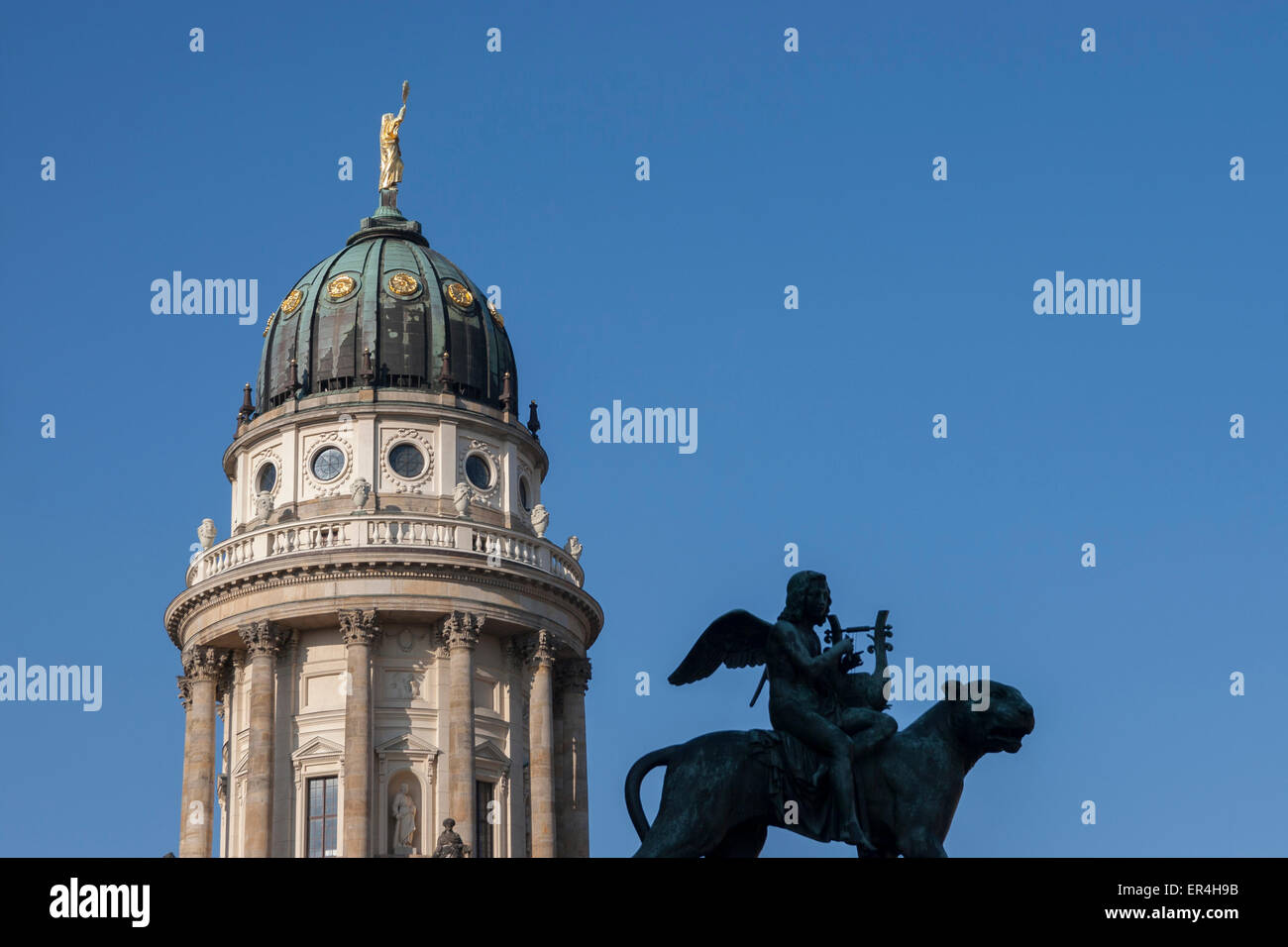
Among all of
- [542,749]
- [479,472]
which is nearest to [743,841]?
[542,749]

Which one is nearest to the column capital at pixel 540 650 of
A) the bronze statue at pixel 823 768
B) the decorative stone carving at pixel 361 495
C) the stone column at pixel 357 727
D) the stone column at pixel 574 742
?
the stone column at pixel 574 742

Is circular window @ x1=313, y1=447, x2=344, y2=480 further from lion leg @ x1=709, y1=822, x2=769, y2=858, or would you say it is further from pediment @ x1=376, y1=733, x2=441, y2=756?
lion leg @ x1=709, y1=822, x2=769, y2=858

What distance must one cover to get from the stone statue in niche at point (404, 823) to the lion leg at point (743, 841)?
4269 centimetres

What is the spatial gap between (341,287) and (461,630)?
545 inches

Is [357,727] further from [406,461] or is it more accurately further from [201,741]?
[406,461]

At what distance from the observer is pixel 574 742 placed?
75750 mm

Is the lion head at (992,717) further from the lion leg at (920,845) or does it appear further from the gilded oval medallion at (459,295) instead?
the gilded oval medallion at (459,295)

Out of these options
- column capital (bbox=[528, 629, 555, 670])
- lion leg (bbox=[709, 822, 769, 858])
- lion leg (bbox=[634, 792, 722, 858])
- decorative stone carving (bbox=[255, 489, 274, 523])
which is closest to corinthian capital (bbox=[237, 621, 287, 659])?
decorative stone carving (bbox=[255, 489, 274, 523])

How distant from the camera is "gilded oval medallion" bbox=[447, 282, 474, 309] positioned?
7888 cm

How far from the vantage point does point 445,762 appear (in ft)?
232

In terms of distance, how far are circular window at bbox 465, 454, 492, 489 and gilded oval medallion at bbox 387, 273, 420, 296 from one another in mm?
6180

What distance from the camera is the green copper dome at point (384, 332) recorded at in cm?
7675

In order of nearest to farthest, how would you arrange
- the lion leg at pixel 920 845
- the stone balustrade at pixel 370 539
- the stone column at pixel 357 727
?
the lion leg at pixel 920 845, the stone column at pixel 357 727, the stone balustrade at pixel 370 539
